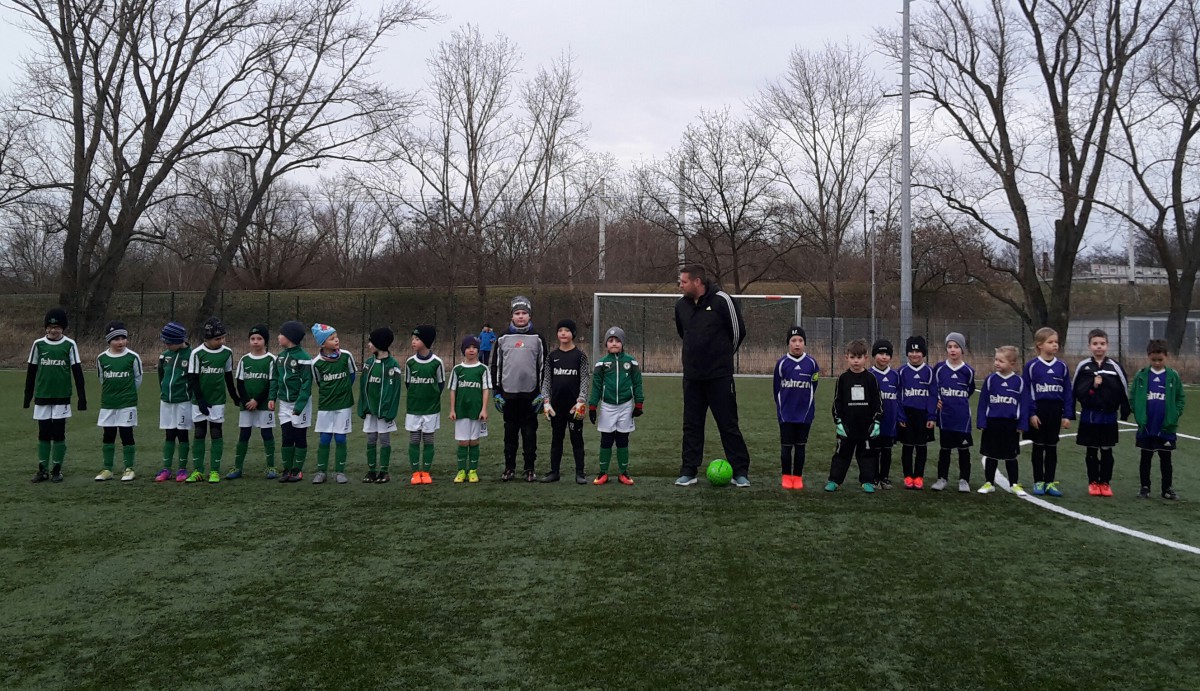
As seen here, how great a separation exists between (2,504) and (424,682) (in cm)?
569

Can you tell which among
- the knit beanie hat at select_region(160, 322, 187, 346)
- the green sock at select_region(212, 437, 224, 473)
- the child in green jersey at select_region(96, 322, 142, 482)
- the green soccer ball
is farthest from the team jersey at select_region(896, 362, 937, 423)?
the child in green jersey at select_region(96, 322, 142, 482)

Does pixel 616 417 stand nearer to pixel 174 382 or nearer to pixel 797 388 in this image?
pixel 797 388

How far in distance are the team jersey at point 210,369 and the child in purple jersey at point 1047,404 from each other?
7.82 meters

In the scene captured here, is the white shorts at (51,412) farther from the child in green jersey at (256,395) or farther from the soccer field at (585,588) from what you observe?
the child in green jersey at (256,395)

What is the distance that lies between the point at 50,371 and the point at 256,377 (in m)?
2.15

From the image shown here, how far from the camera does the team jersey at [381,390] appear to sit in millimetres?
8195

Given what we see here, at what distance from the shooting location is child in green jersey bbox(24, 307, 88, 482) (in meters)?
8.35

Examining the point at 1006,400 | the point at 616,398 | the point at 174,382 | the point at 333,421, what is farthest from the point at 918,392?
the point at 174,382

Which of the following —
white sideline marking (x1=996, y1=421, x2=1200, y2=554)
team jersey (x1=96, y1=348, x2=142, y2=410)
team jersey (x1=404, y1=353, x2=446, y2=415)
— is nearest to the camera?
white sideline marking (x1=996, y1=421, x2=1200, y2=554)

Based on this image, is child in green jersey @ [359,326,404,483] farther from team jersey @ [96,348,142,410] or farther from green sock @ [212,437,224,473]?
team jersey @ [96,348,142,410]

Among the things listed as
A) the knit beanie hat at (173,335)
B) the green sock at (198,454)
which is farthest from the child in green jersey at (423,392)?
the knit beanie hat at (173,335)

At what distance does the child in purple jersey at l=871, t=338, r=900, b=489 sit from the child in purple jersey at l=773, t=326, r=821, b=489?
657 mm

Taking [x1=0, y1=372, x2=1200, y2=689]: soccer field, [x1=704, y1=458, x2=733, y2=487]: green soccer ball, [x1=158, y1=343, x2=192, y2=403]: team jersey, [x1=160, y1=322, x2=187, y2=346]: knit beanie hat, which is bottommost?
[x1=0, y1=372, x2=1200, y2=689]: soccer field

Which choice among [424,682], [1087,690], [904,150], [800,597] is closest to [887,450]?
[800,597]
